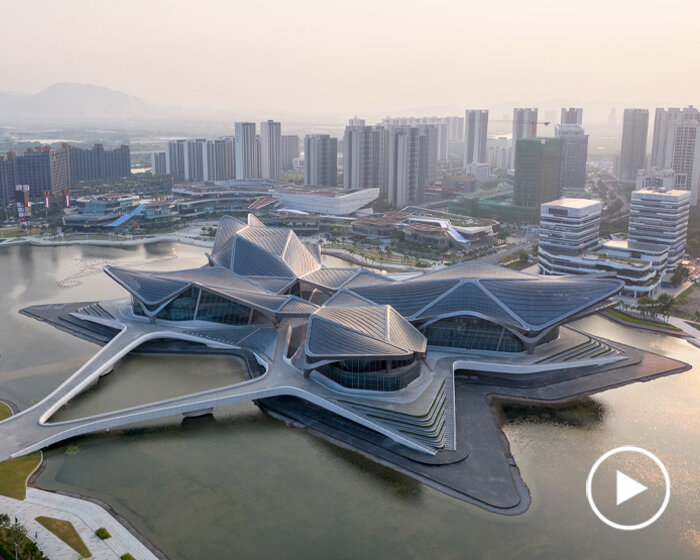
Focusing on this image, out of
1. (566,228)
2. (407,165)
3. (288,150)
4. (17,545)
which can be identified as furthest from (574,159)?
(17,545)

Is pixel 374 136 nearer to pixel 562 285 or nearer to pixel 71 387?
pixel 562 285

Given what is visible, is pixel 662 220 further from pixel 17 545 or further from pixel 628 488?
pixel 17 545

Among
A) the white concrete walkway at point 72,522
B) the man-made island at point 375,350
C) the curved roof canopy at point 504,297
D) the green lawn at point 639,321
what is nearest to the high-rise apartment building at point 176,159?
the man-made island at point 375,350

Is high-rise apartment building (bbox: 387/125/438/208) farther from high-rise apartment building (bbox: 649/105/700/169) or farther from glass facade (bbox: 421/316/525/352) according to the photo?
glass facade (bbox: 421/316/525/352)

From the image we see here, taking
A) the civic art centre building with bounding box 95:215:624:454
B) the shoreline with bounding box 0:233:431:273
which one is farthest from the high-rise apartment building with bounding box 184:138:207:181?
the civic art centre building with bounding box 95:215:624:454

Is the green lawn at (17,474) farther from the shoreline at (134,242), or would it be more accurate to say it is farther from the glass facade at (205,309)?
the shoreline at (134,242)
